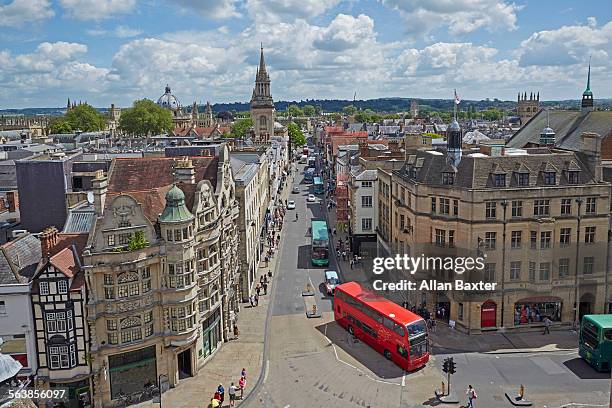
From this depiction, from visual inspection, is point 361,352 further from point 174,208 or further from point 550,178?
point 550,178

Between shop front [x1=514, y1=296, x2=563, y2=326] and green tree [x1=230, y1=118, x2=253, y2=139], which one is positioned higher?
green tree [x1=230, y1=118, x2=253, y2=139]

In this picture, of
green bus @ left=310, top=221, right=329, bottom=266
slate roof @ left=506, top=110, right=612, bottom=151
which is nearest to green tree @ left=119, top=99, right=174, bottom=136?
green bus @ left=310, top=221, right=329, bottom=266

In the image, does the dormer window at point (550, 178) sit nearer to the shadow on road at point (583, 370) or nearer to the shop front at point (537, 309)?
the shop front at point (537, 309)

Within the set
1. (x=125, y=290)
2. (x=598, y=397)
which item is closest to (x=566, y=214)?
(x=598, y=397)

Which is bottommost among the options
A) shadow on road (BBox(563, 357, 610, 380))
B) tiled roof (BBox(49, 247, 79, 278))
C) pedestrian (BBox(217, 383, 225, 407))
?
shadow on road (BBox(563, 357, 610, 380))

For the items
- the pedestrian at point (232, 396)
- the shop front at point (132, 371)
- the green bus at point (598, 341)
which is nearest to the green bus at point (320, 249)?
the shop front at point (132, 371)

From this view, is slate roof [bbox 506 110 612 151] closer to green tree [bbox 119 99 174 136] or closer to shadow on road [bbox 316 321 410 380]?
shadow on road [bbox 316 321 410 380]

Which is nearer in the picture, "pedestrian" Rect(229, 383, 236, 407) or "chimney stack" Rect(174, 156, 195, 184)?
"pedestrian" Rect(229, 383, 236, 407)
